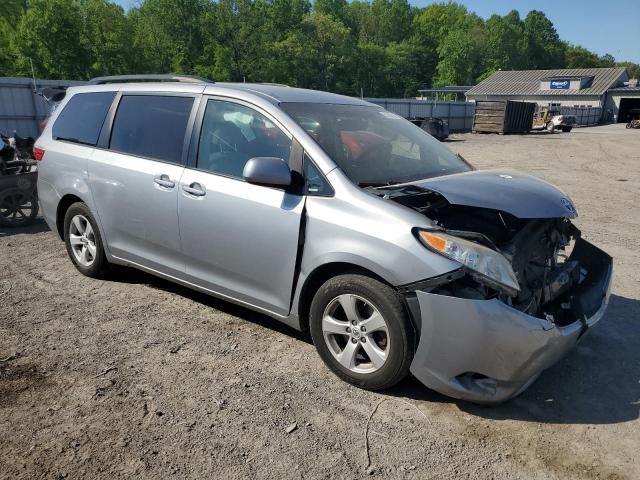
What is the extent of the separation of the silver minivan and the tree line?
179 ft

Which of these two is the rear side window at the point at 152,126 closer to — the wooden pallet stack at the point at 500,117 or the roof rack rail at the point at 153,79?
the roof rack rail at the point at 153,79

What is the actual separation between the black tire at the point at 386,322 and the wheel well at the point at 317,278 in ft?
0.13

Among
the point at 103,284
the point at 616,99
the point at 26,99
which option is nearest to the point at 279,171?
the point at 103,284

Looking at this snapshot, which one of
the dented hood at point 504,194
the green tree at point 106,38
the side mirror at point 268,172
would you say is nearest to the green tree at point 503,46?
the green tree at point 106,38

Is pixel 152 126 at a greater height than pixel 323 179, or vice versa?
pixel 152 126

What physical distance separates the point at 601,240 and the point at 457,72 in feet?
311

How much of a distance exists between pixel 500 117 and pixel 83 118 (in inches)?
1400

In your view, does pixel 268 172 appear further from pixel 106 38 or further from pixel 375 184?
pixel 106 38

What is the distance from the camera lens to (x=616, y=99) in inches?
2330

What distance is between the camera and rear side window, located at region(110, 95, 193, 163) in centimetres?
409

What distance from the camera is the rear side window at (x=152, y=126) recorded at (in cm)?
409

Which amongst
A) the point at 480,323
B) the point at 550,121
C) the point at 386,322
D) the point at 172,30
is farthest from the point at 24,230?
the point at 172,30

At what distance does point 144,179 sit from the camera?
4180 mm

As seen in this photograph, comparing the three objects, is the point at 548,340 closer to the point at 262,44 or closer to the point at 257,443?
the point at 257,443
